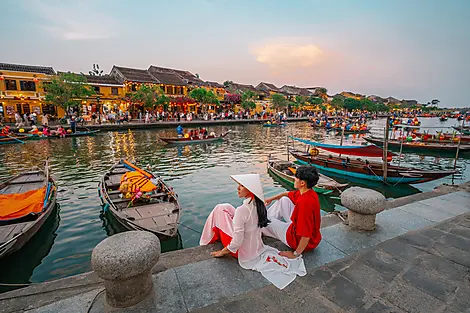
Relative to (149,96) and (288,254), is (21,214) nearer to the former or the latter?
(288,254)

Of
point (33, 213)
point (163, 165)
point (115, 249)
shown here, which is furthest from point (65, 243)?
point (163, 165)

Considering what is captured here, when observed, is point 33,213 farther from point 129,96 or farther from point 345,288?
point 129,96

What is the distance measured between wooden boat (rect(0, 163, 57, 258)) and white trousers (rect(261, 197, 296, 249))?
504 centimetres

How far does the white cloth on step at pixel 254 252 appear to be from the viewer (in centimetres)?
294

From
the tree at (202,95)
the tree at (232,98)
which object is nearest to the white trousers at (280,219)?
the tree at (202,95)

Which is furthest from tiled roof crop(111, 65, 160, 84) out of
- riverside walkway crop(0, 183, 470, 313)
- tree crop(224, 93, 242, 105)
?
riverside walkway crop(0, 183, 470, 313)

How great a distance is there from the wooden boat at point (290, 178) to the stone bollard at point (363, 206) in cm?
526

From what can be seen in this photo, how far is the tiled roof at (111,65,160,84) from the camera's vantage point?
131 ft

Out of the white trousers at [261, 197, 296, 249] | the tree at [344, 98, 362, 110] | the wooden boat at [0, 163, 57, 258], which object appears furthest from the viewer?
the tree at [344, 98, 362, 110]

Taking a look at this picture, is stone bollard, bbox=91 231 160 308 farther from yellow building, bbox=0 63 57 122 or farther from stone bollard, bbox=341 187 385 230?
yellow building, bbox=0 63 57 122

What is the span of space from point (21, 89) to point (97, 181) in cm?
2928

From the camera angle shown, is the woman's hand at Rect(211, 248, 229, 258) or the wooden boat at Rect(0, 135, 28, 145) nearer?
the woman's hand at Rect(211, 248, 229, 258)

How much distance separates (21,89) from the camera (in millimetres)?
30391

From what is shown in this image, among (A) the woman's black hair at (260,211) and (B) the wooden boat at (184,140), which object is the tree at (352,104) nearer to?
(B) the wooden boat at (184,140)
